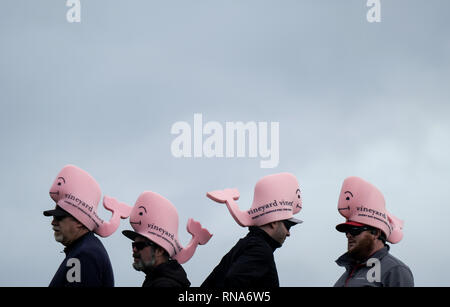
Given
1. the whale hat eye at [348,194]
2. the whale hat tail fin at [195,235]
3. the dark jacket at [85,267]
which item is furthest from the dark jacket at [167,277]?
the whale hat eye at [348,194]

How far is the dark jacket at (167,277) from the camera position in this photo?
10.4 meters

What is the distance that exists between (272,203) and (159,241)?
1458 millimetres

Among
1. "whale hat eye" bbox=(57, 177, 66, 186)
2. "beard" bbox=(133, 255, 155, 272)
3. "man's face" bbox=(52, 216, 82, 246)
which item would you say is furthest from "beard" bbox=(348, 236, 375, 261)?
"whale hat eye" bbox=(57, 177, 66, 186)

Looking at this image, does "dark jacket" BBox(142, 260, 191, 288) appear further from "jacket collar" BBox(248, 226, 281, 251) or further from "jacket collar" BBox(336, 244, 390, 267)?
"jacket collar" BBox(336, 244, 390, 267)

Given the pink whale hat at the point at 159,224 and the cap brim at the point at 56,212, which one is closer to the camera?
the pink whale hat at the point at 159,224

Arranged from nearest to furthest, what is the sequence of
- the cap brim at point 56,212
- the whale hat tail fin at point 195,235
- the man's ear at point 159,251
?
the man's ear at point 159,251, the cap brim at point 56,212, the whale hat tail fin at point 195,235

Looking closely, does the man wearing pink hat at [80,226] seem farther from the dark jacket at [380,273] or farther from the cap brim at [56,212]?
the dark jacket at [380,273]

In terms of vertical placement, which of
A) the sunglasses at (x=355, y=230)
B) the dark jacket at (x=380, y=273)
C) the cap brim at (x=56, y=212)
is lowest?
the dark jacket at (x=380, y=273)

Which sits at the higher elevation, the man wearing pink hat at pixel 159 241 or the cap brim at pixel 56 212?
the cap brim at pixel 56 212

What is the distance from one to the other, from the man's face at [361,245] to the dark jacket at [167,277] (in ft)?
6.34

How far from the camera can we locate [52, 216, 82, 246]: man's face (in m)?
11.1

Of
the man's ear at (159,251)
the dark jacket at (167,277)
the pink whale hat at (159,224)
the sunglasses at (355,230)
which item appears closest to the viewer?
the dark jacket at (167,277)
